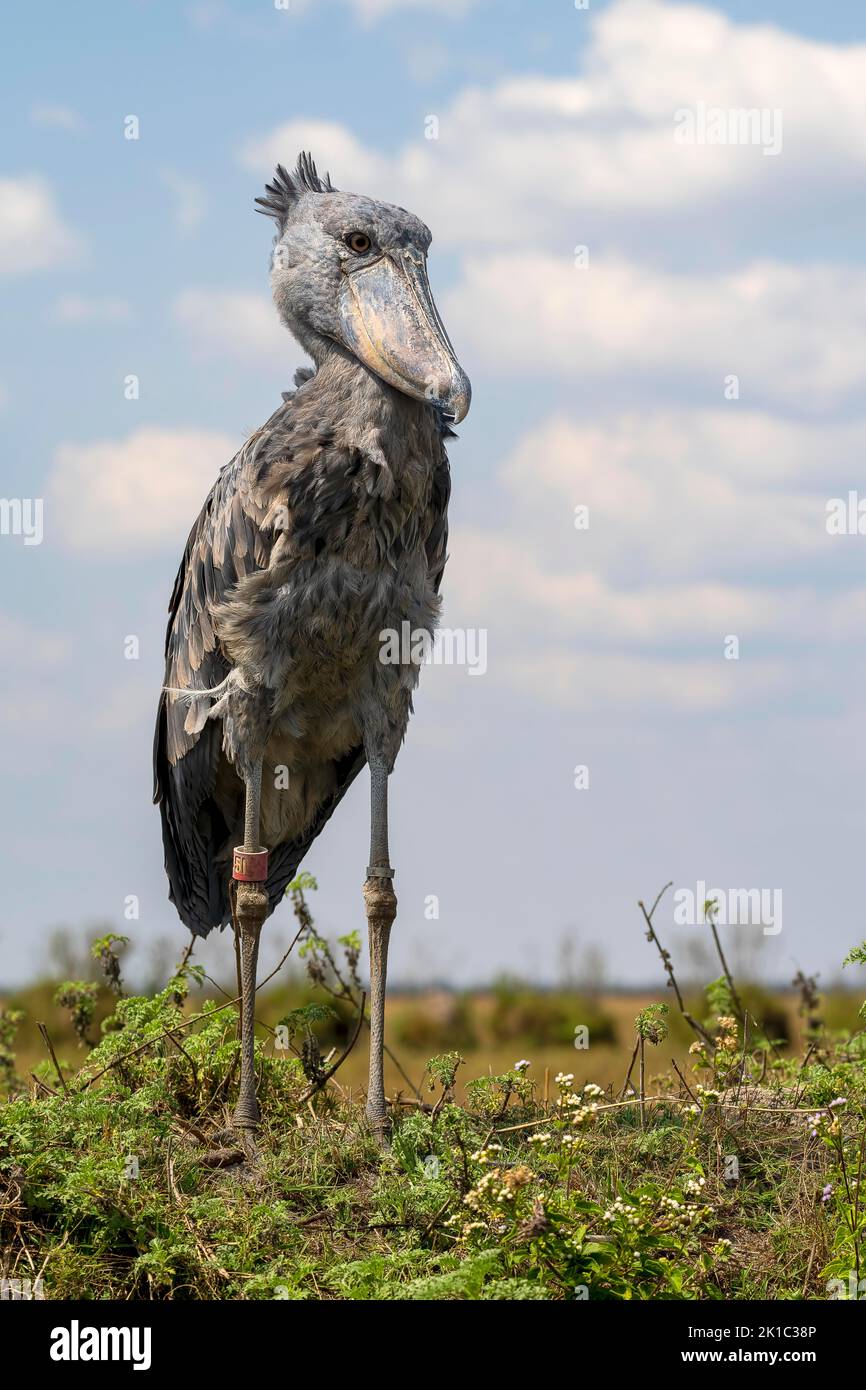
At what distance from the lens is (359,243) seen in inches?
275

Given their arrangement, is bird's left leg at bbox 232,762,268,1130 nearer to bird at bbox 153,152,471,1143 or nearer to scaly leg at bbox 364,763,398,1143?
bird at bbox 153,152,471,1143

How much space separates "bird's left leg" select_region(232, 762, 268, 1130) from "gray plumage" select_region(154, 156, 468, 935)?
18cm

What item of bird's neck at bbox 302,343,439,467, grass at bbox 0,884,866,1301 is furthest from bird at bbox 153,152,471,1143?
grass at bbox 0,884,866,1301

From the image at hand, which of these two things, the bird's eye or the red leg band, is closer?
the bird's eye

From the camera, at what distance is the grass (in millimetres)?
5227

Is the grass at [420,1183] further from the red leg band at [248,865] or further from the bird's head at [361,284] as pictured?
the bird's head at [361,284]

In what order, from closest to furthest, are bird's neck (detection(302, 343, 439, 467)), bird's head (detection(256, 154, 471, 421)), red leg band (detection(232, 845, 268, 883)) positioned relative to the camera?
bird's head (detection(256, 154, 471, 421)) < bird's neck (detection(302, 343, 439, 467)) < red leg band (detection(232, 845, 268, 883))

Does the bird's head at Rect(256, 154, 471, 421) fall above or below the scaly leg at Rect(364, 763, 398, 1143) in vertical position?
above

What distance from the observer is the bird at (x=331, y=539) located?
22.1ft

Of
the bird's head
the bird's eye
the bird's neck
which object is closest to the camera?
the bird's head

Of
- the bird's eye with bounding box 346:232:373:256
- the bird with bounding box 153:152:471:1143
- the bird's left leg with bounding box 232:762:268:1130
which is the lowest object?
the bird's left leg with bounding box 232:762:268:1130

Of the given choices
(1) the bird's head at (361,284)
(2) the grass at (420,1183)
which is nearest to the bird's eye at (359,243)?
(1) the bird's head at (361,284)

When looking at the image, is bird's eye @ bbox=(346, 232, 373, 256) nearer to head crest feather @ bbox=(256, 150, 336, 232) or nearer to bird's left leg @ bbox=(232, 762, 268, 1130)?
head crest feather @ bbox=(256, 150, 336, 232)
